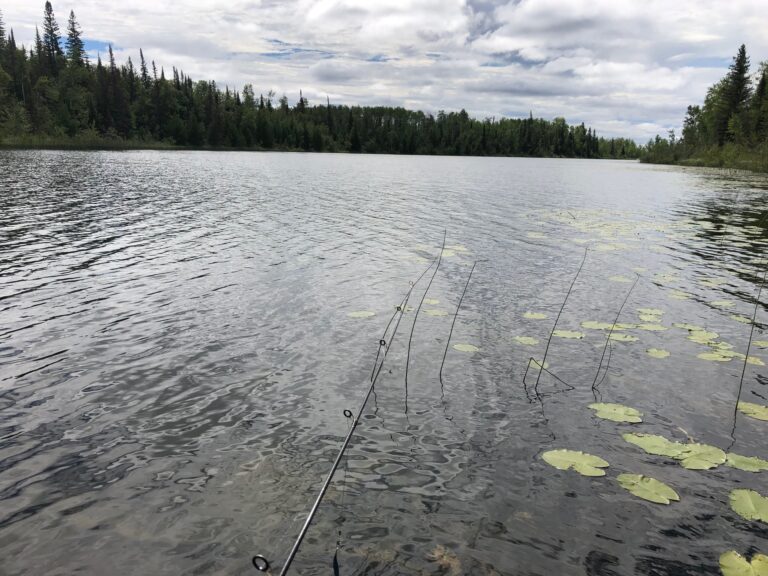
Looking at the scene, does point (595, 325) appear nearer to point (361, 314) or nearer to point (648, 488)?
point (361, 314)

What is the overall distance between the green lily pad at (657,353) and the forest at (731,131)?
90349mm

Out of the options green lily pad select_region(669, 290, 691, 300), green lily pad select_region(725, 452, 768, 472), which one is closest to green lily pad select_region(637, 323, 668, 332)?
green lily pad select_region(669, 290, 691, 300)

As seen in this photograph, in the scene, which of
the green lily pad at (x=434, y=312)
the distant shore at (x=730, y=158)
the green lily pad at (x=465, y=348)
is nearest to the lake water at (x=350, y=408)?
the green lily pad at (x=465, y=348)

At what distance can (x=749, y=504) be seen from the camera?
614 cm

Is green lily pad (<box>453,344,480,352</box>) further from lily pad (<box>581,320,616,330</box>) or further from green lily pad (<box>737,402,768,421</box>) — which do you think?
green lily pad (<box>737,402,768,421</box>)

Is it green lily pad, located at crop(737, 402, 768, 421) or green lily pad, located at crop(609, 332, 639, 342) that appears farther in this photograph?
green lily pad, located at crop(609, 332, 639, 342)

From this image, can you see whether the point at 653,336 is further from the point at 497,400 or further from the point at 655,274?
the point at 655,274

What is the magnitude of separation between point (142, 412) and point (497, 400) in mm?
6485

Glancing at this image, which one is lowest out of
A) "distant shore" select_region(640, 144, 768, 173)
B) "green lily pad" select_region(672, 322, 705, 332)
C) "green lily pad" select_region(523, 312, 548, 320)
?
"green lily pad" select_region(523, 312, 548, 320)

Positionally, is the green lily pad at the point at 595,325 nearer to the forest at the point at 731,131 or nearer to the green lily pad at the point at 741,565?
the green lily pad at the point at 741,565

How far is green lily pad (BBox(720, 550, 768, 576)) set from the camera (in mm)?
5074

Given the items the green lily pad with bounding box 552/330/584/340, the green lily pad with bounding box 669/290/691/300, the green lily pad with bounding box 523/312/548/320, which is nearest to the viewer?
the green lily pad with bounding box 552/330/584/340

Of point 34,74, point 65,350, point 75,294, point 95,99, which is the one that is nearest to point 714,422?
point 65,350

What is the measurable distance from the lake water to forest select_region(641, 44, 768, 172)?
294 feet
